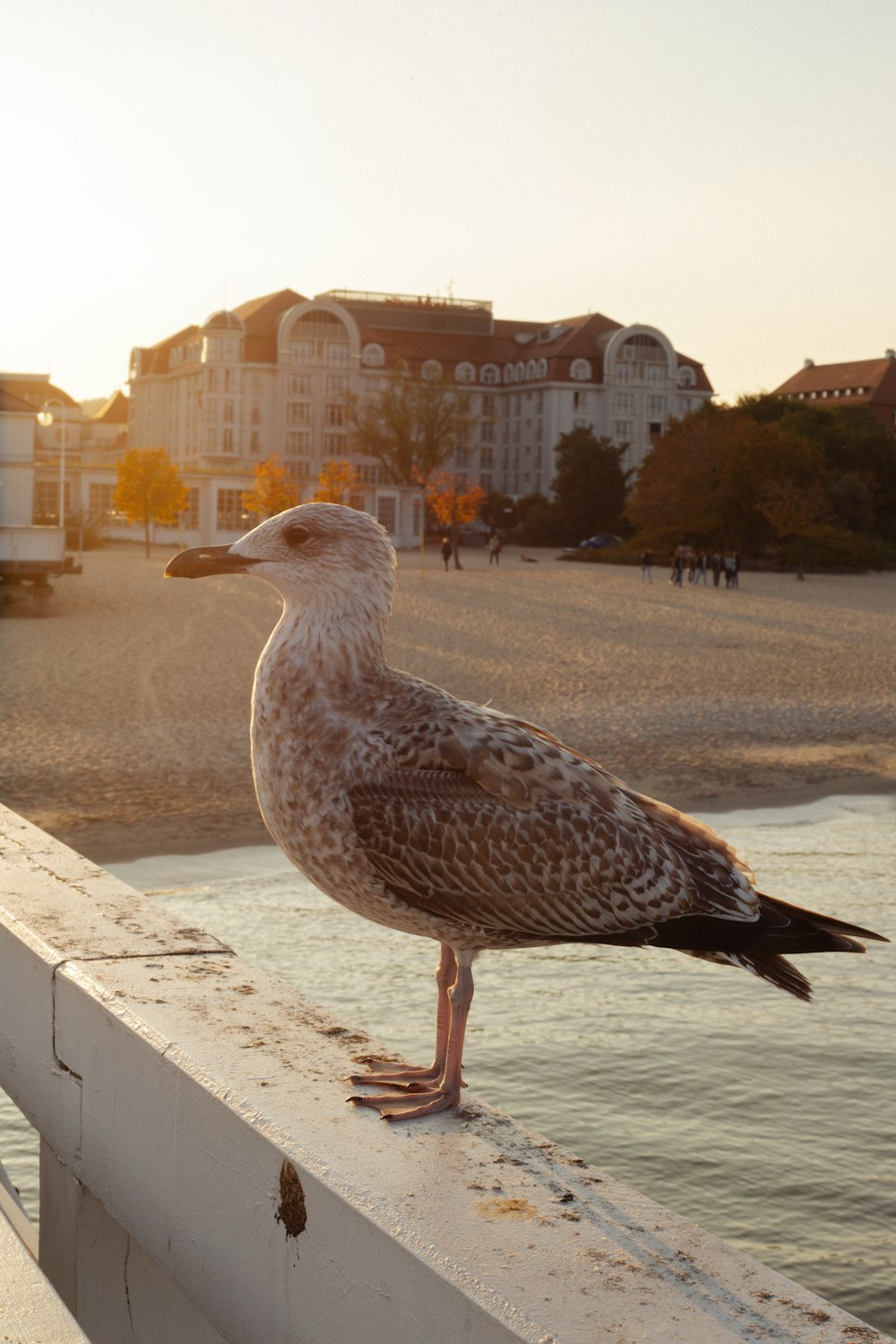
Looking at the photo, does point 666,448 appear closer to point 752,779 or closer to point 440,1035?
point 752,779

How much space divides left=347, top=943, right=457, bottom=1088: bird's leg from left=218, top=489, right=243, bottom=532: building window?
76.9 metres

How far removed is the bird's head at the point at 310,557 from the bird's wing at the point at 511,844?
1.10ft

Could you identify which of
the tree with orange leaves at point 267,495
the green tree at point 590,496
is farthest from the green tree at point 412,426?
the tree with orange leaves at point 267,495

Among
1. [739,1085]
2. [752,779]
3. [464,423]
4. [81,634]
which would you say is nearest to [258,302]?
[464,423]

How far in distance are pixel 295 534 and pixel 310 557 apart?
0.19 feet

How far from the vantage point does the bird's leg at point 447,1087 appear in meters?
2.91

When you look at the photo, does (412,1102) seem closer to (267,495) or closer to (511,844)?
(511,844)

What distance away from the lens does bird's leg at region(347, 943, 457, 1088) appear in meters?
3.03

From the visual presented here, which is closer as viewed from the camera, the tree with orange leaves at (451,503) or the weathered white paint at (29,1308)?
the weathered white paint at (29,1308)

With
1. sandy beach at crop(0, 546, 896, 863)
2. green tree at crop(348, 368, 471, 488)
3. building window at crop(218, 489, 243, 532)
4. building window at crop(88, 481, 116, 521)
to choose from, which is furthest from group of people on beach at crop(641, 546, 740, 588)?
building window at crop(88, 481, 116, 521)

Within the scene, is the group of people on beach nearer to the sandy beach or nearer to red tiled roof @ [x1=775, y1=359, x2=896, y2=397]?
the sandy beach

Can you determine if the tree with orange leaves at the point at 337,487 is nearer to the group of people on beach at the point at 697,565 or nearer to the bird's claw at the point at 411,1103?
the group of people on beach at the point at 697,565

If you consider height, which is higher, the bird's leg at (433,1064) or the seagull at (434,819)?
the seagull at (434,819)

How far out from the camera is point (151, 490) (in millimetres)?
73188
